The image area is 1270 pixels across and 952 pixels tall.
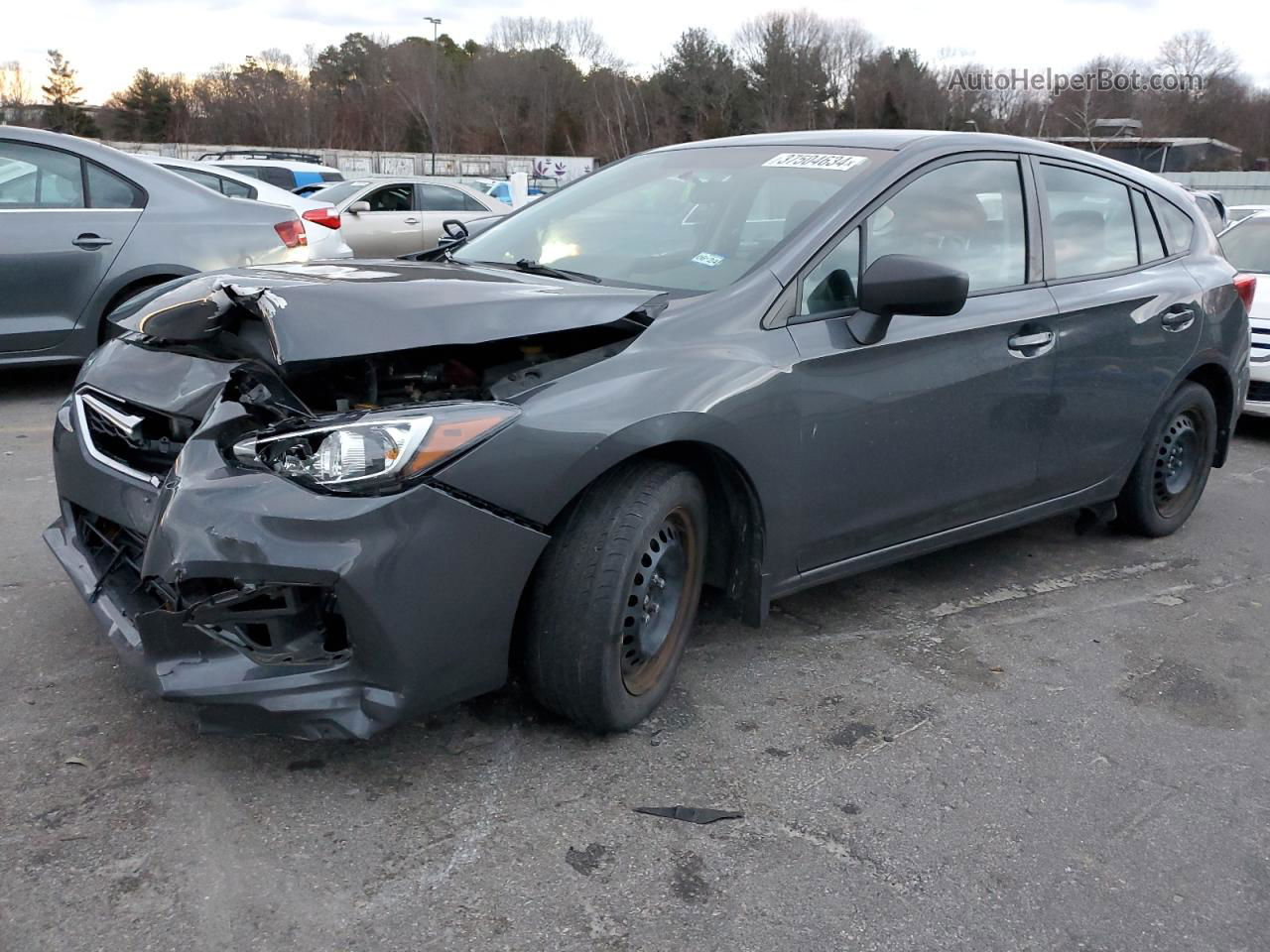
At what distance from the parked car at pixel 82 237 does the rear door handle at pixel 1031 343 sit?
4821 millimetres

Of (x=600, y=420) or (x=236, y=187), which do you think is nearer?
(x=600, y=420)

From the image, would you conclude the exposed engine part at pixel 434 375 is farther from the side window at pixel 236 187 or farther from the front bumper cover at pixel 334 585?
the side window at pixel 236 187

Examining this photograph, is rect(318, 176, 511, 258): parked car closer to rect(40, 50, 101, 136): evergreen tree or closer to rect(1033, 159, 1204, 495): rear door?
rect(1033, 159, 1204, 495): rear door

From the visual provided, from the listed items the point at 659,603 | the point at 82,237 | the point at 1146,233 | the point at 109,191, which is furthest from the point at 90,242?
the point at 1146,233

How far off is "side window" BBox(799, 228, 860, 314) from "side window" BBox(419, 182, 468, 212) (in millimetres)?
12614

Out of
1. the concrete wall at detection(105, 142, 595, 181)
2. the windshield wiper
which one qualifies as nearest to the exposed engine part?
the windshield wiper

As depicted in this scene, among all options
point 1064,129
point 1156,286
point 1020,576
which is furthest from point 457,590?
point 1064,129

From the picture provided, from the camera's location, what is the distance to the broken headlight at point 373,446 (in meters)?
2.36

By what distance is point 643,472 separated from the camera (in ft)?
9.14

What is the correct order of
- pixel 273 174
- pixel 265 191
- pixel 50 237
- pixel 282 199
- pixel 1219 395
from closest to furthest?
pixel 1219 395, pixel 50 237, pixel 282 199, pixel 265 191, pixel 273 174

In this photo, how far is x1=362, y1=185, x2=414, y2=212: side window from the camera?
14781mm

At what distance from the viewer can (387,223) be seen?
14.5 m

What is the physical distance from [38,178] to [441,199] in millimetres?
9314

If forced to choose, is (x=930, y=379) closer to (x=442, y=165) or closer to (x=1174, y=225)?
(x=1174, y=225)
